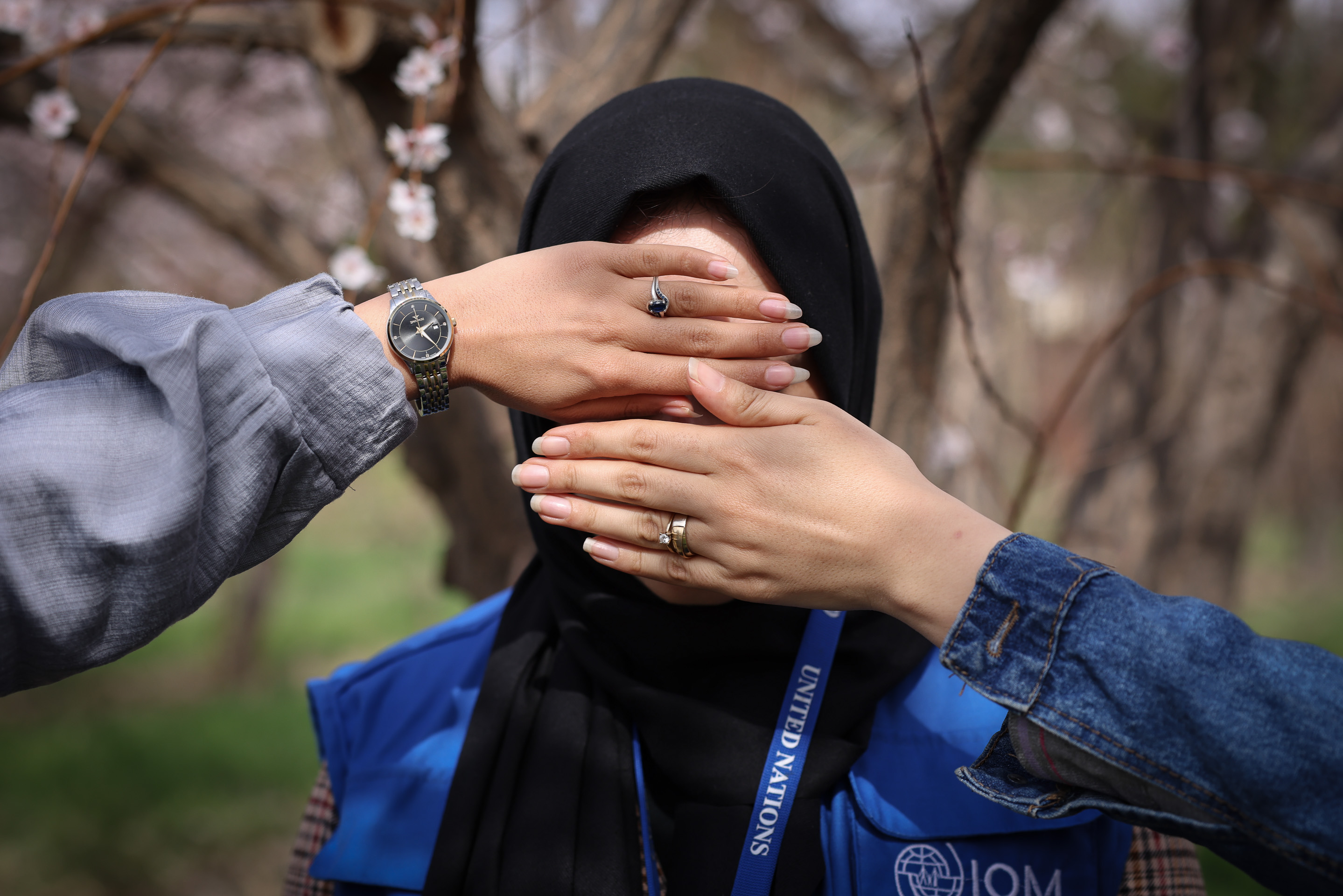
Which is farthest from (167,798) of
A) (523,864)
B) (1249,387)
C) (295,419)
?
(1249,387)

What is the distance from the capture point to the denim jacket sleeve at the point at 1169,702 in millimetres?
803

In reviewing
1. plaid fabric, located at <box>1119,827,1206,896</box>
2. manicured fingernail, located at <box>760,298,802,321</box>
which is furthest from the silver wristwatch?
plaid fabric, located at <box>1119,827,1206,896</box>

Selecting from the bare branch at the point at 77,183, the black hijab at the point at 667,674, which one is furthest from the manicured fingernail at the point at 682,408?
the bare branch at the point at 77,183

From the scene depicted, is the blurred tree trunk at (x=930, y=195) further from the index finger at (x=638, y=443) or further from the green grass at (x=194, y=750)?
the green grass at (x=194, y=750)

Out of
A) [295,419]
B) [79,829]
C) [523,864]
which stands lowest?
[79,829]

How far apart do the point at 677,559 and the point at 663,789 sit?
530 mm

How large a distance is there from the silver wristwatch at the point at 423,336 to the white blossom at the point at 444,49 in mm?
1003

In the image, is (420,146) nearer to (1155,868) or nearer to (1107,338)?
(1107,338)

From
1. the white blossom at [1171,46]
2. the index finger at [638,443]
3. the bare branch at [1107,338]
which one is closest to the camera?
the index finger at [638,443]

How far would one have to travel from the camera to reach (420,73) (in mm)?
1868

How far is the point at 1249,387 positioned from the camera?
12.2 feet

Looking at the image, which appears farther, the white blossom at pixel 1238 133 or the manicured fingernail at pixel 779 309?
the white blossom at pixel 1238 133

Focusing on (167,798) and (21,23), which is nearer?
(21,23)

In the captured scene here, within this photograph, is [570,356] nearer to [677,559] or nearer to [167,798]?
[677,559]
